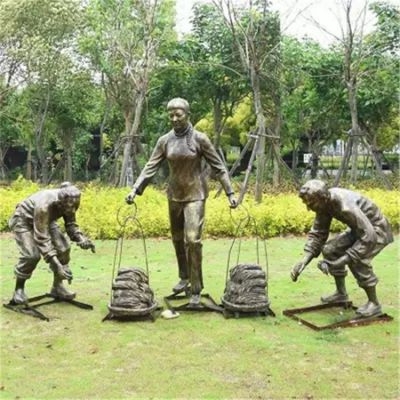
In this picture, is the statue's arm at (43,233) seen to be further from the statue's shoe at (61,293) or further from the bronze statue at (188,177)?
the bronze statue at (188,177)

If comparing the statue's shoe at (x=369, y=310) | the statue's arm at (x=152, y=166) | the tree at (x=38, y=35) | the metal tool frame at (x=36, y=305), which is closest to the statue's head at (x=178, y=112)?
the statue's arm at (x=152, y=166)

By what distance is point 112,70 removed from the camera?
57.3 ft

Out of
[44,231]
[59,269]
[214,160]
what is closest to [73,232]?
[44,231]

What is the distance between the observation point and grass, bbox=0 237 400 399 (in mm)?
4020

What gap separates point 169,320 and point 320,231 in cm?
169

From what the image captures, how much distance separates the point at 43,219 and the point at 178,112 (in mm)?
1686

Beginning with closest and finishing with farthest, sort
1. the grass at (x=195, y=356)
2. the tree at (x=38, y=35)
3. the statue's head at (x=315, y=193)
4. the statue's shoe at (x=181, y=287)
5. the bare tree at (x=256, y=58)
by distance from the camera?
the grass at (x=195, y=356) < the statue's head at (x=315, y=193) < the statue's shoe at (x=181, y=287) < the bare tree at (x=256, y=58) < the tree at (x=38, y=35)

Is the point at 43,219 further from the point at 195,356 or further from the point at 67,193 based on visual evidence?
the point at 195,356

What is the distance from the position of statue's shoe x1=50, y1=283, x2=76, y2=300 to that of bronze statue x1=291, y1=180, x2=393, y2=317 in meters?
2.37

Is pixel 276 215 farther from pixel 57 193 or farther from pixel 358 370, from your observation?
pixel 358 370

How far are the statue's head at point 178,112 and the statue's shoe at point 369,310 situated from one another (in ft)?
8.15

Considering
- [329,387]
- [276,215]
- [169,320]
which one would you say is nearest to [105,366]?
[169,320]

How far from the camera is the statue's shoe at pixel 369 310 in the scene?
5.47 meters

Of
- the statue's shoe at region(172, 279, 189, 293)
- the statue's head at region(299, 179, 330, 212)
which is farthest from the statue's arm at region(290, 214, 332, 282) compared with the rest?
the statue's shoe at region(172, 279, 189, 293)
